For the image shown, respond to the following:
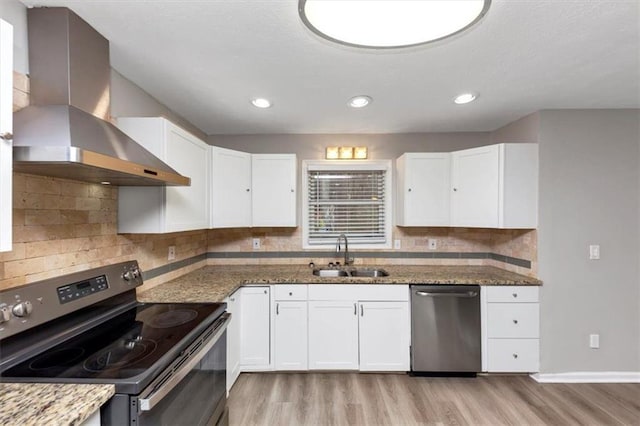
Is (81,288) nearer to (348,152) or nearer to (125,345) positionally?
(125,345)

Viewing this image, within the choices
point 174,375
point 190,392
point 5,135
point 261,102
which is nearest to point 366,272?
point 261,102

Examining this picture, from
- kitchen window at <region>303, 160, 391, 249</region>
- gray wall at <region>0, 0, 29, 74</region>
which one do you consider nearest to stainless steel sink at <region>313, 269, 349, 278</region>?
kitchen window at <region>303, 160, 391, 249</region>

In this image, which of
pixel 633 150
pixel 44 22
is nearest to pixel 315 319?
pixel 44 22

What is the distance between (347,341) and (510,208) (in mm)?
1907

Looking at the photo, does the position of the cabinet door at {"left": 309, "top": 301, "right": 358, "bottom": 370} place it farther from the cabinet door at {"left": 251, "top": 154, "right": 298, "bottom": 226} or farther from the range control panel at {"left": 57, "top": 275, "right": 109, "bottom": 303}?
the range control panel at {"left": 57, "top": 275, "right": 109, "bottom": 303}

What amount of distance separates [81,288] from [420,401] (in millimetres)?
2450

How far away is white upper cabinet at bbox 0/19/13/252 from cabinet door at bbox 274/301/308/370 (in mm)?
2028

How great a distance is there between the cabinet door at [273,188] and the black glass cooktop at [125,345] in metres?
1.32

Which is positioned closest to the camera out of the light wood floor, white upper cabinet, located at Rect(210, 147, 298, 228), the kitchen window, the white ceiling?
the white ceiling

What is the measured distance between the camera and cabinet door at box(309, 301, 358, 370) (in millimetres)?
2660

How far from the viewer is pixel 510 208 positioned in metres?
2.62

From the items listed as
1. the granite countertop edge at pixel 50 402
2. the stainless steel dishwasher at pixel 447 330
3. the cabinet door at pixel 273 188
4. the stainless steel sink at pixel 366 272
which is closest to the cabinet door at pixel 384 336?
the stainless steel dishwasher at pixel 447 330

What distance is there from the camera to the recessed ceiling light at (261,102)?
7.82 ft

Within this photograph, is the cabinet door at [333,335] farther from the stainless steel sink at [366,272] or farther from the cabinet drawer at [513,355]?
the cabinet drawer at [513,355]
